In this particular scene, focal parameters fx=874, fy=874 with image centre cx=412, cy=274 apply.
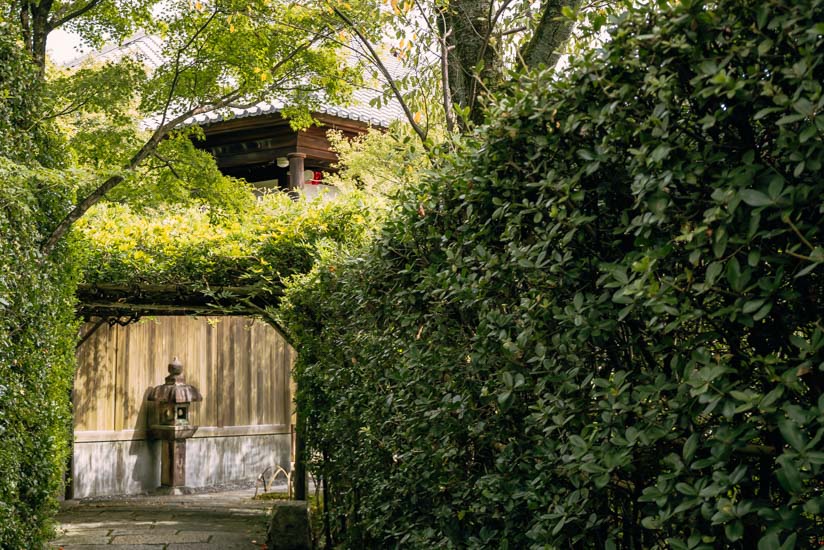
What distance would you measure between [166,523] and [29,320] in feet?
15.8

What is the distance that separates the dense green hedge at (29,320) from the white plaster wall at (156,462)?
620cm

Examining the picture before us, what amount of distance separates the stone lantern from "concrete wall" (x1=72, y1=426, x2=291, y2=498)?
0.24 metres

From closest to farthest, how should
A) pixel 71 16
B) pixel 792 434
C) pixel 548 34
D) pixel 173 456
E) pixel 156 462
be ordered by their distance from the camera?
1. pixel 792 434
2. pixel 548 34
3. pixel 71 16
4. pixel 173 456
5. pixel 156 462

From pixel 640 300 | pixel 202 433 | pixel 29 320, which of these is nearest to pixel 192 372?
pixel 202 433

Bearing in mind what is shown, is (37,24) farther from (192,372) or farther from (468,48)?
(192,372)

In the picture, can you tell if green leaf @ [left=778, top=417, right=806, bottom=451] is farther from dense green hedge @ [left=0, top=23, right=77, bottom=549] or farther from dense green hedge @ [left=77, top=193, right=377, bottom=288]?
dense green hedge @ [left=77, top=193, right=377, bottom=288]

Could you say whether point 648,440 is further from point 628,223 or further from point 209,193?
point 209,193

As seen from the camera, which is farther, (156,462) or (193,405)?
(193,405)

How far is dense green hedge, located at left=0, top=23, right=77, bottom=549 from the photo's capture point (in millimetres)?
5387

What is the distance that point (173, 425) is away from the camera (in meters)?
13.2

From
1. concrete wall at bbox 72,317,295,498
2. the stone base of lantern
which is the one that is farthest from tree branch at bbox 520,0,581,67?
the stone base of lantern

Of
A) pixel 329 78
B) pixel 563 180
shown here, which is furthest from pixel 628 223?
pixel 329 78

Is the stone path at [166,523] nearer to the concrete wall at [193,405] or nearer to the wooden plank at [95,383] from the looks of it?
the concrete wall at [193,405]

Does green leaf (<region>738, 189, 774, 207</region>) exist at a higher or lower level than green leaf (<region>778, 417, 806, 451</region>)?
higher
